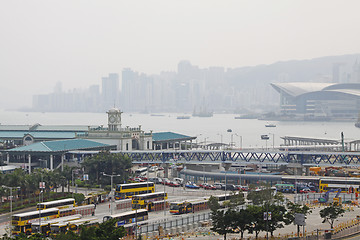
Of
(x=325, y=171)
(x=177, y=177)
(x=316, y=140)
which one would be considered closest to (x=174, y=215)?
(x=177, y=177)

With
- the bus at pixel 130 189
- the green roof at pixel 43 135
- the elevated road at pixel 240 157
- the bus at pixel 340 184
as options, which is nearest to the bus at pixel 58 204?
the bus at pixel 130 189

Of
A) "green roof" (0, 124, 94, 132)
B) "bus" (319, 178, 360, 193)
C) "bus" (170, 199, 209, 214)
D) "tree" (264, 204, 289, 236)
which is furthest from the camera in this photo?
"green roof" (0, 124, 94, 132)

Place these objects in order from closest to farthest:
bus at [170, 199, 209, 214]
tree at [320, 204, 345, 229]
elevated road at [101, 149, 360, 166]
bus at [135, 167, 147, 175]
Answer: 1. tree at [320, 204, 345, 229]
2. bus at [170, 199, 209, 214]
3. elevated road at [101, 149, 360, 166]
4. bus at [135, 167, 147, 175]

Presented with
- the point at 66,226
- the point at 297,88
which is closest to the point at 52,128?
the point at 66,226

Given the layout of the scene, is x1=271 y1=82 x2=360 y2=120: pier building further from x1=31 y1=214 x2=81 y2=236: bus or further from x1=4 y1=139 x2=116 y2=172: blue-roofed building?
x1=31 y1=214 x2=81 y2=236: bus

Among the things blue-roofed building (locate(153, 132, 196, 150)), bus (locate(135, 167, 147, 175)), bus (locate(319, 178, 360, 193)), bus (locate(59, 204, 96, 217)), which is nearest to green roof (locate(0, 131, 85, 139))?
blue-roofed building (locate(153, 132, 196, 150))

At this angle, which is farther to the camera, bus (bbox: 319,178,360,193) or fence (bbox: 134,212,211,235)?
bus (bbox: 319,178,360,193)
